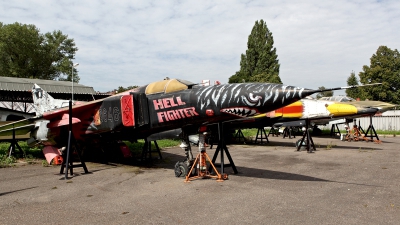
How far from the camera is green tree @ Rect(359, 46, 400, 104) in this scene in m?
42.8

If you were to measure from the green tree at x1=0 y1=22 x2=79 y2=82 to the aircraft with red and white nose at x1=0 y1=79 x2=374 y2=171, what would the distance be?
42.9 m

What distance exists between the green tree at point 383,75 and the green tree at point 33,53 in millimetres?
50150

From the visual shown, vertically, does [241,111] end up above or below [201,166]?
above

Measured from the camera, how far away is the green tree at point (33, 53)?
155 ft

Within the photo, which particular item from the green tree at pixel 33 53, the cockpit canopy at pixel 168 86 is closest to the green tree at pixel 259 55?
the green tree at pixel 33 53

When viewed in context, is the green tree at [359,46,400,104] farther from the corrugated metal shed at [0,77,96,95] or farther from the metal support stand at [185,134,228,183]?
the metal support stand at [185,134,228,183]

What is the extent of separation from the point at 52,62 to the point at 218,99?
5622 cm

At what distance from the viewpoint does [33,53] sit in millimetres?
50219

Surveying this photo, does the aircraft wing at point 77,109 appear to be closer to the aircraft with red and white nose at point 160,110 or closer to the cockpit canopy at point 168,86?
the aircraft with red and white nose at point 160,110

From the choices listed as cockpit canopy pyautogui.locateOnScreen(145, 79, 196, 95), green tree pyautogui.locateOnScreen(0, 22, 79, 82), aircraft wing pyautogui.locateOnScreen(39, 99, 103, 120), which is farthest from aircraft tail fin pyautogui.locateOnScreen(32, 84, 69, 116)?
green tree pyautogui.locateOnScreen(0, 22, 79, 82)

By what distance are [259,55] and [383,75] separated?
2140 cm

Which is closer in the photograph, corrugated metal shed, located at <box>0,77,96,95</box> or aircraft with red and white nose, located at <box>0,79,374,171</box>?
aircraft with red and white nose, located at <box>0,79,374,171</box>

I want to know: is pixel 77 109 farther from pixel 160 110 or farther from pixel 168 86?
pixel 168 86

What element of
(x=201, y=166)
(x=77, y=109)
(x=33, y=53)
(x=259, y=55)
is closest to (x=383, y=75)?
(x=259, y=55)
